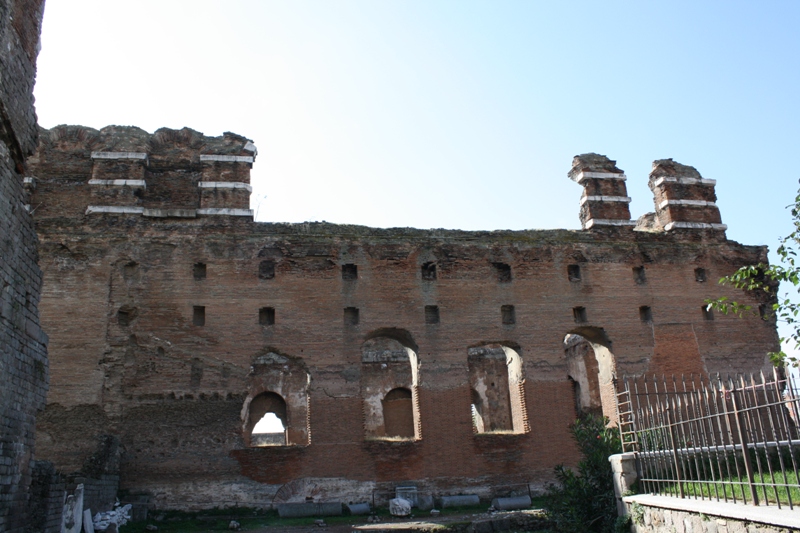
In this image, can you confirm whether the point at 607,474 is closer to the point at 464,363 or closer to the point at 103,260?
the point at 464,363

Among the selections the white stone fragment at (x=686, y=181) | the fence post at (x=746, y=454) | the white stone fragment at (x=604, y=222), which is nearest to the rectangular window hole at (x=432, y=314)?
the white stone fragment at (x=604, y=222)

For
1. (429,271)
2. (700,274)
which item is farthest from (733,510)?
(700,274)

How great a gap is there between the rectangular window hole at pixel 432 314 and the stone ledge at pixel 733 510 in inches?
328

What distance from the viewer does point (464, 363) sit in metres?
15.5

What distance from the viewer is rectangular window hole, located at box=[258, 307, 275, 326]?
15.2 m

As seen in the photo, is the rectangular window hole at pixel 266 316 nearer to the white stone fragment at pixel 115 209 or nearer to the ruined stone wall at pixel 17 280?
the white stone fragment at pixel 115 209

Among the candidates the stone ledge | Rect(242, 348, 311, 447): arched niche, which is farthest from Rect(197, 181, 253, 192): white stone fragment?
the stone ledge

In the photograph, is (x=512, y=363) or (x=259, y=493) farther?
Result: (x=512, y=363)

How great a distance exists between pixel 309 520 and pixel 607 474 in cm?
612

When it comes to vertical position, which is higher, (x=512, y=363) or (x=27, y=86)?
(x=27, y=86)

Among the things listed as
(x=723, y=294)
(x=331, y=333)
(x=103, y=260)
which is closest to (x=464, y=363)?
(x=331, y=333)

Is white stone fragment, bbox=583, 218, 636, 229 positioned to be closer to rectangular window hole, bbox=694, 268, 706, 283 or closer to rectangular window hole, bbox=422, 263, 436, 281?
rectangular window hole, bbox=694, 268, 706, 283

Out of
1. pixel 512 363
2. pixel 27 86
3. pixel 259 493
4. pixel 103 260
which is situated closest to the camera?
pixel 27 86

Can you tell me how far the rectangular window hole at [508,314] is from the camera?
1611cm
